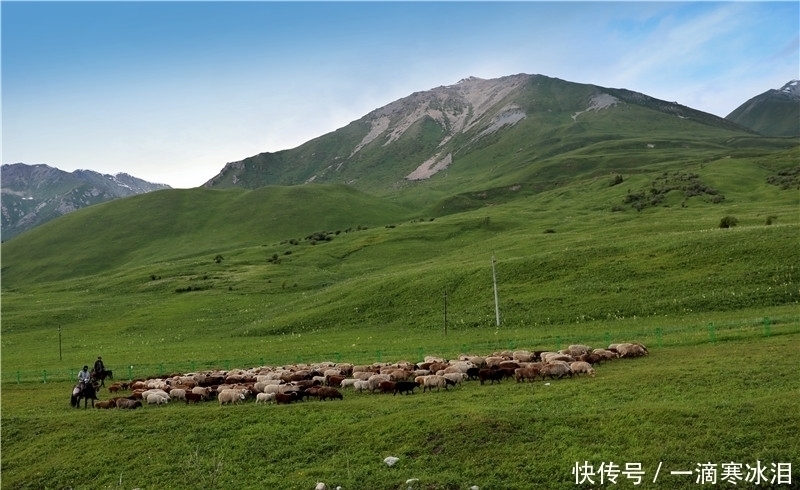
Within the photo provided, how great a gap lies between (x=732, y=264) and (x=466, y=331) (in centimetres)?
2762

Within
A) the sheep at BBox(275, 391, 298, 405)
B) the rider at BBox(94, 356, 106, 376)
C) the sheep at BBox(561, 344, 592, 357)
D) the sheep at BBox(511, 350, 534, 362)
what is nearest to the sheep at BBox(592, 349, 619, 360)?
the sheep at BBox(561, 344, 592, 357)

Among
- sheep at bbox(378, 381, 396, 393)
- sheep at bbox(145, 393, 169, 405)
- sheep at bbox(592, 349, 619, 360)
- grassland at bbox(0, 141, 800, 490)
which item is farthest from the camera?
sheep at bbox(592, 349, 619, 360)

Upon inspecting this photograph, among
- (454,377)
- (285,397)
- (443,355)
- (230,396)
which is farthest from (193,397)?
(443,355)

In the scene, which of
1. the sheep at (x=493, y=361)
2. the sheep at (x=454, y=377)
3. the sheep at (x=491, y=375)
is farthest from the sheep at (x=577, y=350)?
the sheep at (x=454, y=377)

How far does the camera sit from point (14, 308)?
107m

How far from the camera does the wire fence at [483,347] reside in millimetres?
34125

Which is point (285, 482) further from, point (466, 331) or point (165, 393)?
point (466, 331)

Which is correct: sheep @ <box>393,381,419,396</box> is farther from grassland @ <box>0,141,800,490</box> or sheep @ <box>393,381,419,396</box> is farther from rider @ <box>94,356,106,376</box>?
rider @ <box>94,356,106,376</box>

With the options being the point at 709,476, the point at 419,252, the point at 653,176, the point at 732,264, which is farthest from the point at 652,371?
the point at 653,176

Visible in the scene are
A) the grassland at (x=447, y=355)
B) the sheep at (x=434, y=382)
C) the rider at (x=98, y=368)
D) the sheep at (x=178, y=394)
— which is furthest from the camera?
the rider at (x=98, y=368)

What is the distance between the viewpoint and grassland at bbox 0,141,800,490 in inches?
709

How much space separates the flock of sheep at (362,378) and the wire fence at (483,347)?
19.6ft

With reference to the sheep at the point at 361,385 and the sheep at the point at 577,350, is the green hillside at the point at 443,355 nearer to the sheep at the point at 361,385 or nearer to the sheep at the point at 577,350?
the sheep at the point at 361,385

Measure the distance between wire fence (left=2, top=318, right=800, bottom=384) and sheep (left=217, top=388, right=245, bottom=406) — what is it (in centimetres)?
1317
